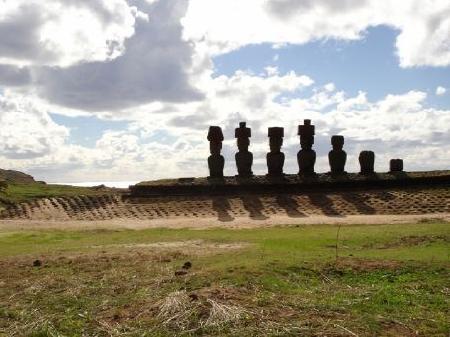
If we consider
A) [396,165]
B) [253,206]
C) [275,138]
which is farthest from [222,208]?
[396,165]

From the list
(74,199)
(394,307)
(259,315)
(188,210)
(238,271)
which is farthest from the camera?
(74,199)

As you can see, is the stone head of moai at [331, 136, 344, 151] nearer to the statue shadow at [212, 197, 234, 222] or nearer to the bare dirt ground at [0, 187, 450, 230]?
the bare dirt ground at [0, 187, 450, 230]

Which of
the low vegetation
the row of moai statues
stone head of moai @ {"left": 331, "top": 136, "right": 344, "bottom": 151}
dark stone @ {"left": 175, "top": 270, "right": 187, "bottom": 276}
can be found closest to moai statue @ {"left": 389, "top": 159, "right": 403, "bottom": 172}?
the row of moai statues

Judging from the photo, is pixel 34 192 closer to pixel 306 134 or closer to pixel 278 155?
pixel 278 155

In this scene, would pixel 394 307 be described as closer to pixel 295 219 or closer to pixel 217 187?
pixel 295 219

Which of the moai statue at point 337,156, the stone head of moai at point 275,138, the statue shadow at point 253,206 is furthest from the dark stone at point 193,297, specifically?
the stone head of moai at point 275,138

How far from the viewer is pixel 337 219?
30.5 metres

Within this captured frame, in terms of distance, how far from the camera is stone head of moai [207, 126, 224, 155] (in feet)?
142

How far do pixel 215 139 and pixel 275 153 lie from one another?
189 inches

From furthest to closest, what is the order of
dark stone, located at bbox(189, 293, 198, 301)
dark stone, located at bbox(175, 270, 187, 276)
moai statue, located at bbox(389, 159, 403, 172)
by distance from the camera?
moai statue, located at bbox(389, 159, 403, 172) → dark stone, located at bbox(175, 270, 187, 276) → dark stone, located at bbox(189, 293, 198, 301)

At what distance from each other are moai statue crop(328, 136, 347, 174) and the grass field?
2046 cm

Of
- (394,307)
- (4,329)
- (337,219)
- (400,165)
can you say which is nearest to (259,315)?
(394,307)

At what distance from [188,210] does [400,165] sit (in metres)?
17.0

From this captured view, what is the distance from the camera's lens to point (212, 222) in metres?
31.1
